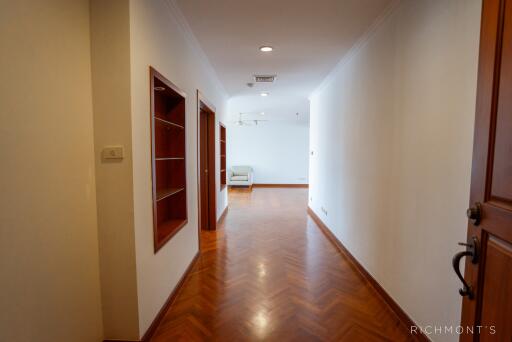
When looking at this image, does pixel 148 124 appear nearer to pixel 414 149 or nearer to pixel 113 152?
pixel 113 152

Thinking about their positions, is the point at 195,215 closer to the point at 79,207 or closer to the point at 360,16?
the point at 79,207

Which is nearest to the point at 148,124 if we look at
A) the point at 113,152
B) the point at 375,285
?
the point at 113,152

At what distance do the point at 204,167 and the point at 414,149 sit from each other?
3254 millimetres

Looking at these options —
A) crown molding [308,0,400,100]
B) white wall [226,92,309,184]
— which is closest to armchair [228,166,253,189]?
white wall [226,92,309,184]

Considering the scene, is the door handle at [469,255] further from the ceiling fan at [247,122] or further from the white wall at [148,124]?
the ceiling fan at [247,122]

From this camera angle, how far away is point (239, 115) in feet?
28.4

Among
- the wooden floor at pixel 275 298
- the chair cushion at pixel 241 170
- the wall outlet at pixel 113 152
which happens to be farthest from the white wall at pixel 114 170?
the chair cushion at pixel 241 170

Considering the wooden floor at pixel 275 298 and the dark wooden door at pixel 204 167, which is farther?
the dark wooden door at pixel 204 167

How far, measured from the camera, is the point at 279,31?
270 centimetres

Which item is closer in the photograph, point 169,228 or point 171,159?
point 169,228

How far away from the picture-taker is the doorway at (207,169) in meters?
4.41

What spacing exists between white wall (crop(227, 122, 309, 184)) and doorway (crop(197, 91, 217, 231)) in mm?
6146

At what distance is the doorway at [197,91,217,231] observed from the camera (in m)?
4.41

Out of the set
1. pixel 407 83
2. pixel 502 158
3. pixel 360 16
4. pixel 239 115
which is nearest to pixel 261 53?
pixel 360 16
